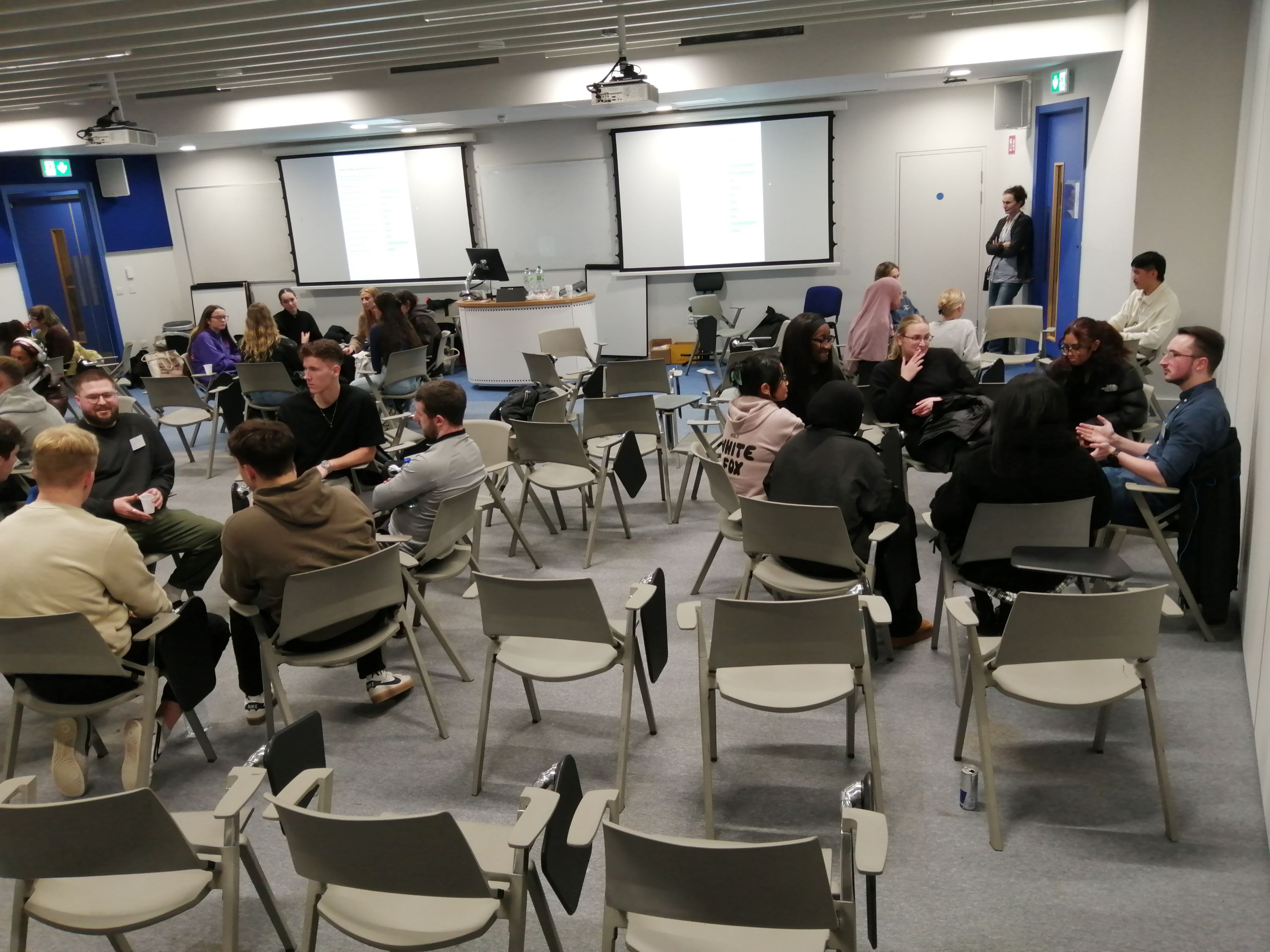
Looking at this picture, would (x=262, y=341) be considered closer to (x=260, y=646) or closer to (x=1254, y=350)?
(x=260, y=646)

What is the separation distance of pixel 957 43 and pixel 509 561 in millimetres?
5620

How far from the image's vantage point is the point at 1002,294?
908 cm

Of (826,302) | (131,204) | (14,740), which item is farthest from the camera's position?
(131,204)

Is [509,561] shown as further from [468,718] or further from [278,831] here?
[278,831]

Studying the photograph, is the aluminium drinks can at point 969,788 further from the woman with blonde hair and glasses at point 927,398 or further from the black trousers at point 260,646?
the woman with blonde hair and glasses at point 927,398

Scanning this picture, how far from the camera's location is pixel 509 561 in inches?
200

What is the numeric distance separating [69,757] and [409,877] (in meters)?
1.94

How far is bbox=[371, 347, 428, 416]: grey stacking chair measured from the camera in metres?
7.16

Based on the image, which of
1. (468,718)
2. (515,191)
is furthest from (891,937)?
(515,191)

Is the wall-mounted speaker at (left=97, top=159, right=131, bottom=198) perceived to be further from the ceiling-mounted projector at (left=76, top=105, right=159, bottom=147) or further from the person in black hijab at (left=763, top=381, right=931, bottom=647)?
the person in black hijab at (left=763, top=381, right=931, bottom=647)

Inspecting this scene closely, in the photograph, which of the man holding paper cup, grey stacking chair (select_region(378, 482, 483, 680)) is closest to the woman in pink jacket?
grey stacking chair (select_region(378, 482, 483, 680))

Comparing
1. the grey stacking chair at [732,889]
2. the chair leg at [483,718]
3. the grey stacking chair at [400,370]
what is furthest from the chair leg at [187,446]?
the grey stacking chair at [732,889]

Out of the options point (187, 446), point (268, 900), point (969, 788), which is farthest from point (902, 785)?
point (187, 446)

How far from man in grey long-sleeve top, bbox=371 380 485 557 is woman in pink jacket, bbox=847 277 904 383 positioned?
3376 mm
